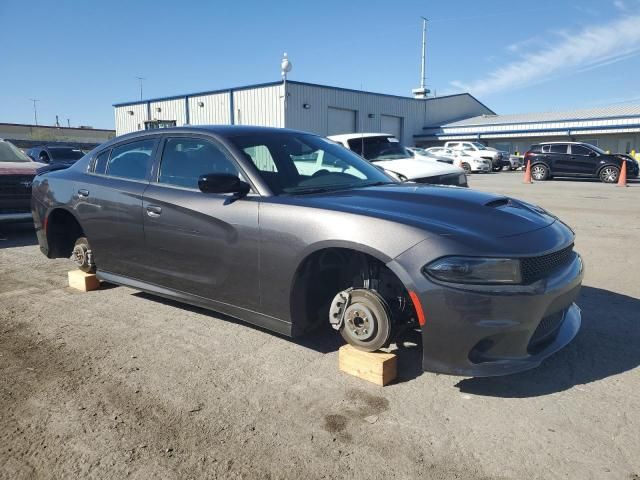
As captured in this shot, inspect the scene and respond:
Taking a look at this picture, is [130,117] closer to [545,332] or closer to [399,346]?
[399,346]

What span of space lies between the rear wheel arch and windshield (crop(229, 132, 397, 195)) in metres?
2.42

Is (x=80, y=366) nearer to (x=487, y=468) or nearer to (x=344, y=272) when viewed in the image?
(x=344, y=272)

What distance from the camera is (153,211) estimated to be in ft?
12.7

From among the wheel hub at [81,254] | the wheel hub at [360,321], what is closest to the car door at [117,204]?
the wheel hub at [81,254]

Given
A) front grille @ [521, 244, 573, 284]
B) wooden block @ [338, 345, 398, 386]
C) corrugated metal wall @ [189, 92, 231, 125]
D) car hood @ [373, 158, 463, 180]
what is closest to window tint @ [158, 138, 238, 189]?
wooden block @ [338, 345, 398, 386]

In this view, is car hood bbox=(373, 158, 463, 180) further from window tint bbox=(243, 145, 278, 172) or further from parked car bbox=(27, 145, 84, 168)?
parked car bbox=(27, 145, 84, 168)

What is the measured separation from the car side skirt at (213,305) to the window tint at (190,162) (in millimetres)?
844

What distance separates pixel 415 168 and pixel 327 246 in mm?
→ 6742

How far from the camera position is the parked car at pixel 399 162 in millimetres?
8977

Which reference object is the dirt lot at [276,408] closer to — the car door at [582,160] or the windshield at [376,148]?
the windshield at [376,148]

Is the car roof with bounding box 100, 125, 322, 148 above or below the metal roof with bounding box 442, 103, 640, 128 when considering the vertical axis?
below

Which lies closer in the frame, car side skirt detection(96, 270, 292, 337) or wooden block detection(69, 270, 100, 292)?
car side skirt detection(96, 270, 292, 337)

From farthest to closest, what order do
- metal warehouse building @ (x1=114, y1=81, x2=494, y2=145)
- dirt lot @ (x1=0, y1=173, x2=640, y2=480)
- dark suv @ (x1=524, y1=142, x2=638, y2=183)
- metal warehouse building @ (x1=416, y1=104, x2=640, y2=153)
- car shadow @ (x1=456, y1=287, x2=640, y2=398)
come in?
metal warehouse building @ (x1=416, y1=104, x2=640, y2=153), metal warehouse building @ (x1=114, y1=81, x2=494, y2=145), dark suv @ (x1=524, y1=142, x2=638, y2=183), car shadow @ (x1=456, y1=287, x2=640, y2=398), dirt lot @ (x1=0, y1=173, x2=640, y2=480)

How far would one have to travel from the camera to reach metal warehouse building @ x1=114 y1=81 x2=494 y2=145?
28.5 m
